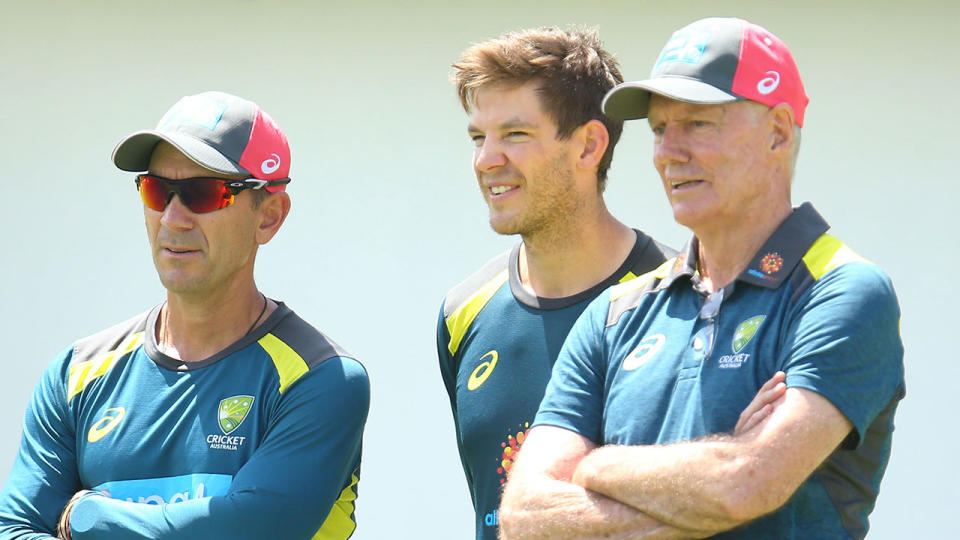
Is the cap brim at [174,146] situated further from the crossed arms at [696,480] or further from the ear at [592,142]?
the crossed arms at [696,480]

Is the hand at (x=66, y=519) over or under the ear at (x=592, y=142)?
under

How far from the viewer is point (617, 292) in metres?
2.59

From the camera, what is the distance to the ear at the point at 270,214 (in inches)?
127

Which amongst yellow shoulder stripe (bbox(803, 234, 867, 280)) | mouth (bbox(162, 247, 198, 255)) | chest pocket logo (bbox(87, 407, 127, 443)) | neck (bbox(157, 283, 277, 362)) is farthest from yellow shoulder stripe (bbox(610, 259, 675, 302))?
chest pocket logo (bbox(87, 407, 127, 443))

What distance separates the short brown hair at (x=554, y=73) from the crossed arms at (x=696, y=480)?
1.14 metres

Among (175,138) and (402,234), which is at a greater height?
(175,138)

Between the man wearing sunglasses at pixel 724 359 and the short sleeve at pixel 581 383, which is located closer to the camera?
the man wearing sunglasses at pixel 724 359

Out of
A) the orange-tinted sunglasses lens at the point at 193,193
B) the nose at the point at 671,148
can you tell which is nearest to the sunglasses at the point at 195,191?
the orange-tinted sunglasses lens at the point at 193,193

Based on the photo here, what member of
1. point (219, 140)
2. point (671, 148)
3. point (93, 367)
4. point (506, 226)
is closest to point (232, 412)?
point (93, 367)

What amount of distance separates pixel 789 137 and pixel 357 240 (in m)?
3.09

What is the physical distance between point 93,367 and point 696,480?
174cm

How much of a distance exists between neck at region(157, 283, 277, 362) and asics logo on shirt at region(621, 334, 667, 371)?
1.14m

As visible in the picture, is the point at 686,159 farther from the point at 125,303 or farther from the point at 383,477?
the point at 125,303

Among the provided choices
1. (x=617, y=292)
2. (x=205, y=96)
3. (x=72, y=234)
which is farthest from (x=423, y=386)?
(x=617, y=292)
